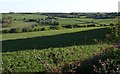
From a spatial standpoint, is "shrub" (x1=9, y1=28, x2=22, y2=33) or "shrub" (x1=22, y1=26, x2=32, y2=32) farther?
"shrub" (x1=22, y1=26, x2=32, y2=32)

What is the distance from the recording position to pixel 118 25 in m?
15.1

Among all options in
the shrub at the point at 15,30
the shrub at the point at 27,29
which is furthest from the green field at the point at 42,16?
the shrub at the point at 15,30

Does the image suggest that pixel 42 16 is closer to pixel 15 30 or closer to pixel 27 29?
pixel 27 29

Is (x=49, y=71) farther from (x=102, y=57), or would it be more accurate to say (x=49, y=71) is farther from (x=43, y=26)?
(x=43, y=26)

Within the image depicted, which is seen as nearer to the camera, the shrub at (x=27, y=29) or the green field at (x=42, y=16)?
the shrub at (x=27, y=29)

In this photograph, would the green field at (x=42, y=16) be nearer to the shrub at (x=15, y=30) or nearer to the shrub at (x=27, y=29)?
the shrub at (x=27, y=29)

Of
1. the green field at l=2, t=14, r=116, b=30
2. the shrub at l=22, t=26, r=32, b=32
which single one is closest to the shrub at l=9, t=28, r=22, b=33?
the shrub at l=22, t=26, r=32, b=32

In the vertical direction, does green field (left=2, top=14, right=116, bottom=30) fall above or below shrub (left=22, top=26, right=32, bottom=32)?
above

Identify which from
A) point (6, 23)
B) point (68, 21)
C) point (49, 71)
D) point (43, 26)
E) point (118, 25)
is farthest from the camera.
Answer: point (68, 21)

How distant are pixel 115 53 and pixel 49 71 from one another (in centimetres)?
270

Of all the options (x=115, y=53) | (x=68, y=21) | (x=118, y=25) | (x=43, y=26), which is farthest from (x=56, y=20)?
(x=115, y=53)

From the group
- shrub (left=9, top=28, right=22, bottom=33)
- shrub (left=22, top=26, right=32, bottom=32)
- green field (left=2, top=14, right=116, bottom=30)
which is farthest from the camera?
green field (left=2, top=14, right=116, bottom=30)

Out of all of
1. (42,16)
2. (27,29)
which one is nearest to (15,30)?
(27,29)

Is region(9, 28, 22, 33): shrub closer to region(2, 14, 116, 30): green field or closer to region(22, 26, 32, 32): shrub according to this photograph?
region(22, 26, 32, 32): shrub
